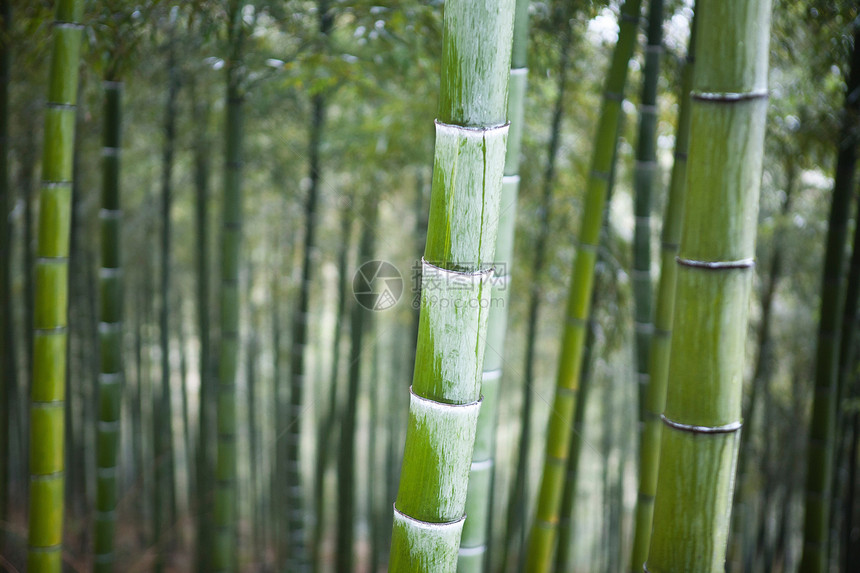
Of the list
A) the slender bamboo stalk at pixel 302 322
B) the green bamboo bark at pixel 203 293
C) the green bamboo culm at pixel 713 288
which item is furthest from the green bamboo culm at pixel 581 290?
the green bamboo bark at pixel 203 293

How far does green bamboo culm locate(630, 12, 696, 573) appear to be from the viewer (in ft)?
5.01

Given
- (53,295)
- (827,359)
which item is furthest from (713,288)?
(827,359)

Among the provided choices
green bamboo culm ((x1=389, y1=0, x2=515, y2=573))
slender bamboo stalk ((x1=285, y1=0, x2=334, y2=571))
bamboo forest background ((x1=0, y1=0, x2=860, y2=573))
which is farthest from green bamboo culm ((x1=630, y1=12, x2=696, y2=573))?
slender bamboo stalk ((x1=285, y1=0, x2=334, y2=571))

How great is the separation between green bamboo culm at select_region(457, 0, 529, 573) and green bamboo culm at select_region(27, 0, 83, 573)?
1.01 meters

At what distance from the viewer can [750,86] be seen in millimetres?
807

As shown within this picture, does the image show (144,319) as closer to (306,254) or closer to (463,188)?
(306,254)

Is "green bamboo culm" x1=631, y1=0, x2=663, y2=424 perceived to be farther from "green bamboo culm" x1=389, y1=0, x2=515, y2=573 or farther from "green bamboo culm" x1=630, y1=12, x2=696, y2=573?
"green bamboo culm" x1=389, y1=0, x2=515, y2=573

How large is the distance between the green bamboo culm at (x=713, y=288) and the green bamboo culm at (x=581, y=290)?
692mm

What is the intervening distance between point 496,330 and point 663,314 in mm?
557

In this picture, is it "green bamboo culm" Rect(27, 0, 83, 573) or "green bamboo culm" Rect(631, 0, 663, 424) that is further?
"green bamboo culm" Rect(631, 0, 663, 424)

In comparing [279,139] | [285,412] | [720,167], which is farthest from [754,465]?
[720,167]

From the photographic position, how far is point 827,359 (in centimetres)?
213

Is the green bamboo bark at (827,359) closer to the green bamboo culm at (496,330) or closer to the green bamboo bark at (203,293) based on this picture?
the green bamboo culm at (496,330)

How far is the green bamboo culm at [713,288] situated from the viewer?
0.81m
